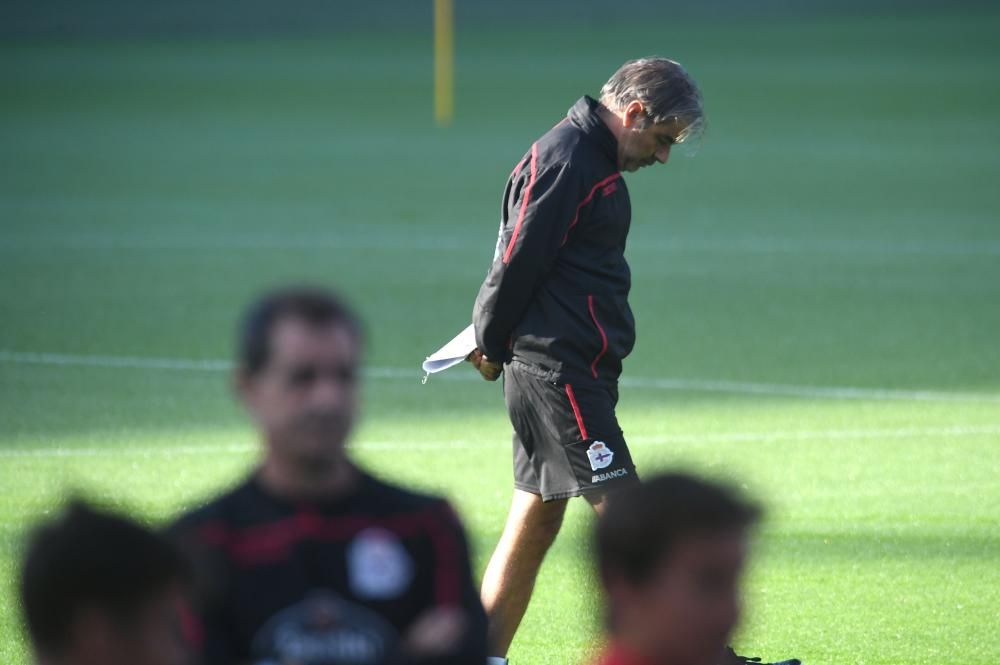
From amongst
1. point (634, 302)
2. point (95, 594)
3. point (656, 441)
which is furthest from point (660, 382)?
point (95, 594)

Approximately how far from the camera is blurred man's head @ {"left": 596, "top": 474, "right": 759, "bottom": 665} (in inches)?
116

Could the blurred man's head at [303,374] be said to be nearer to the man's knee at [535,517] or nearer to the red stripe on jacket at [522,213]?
the red stripe on jacket at [522,213]

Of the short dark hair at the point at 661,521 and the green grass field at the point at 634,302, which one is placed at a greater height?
the short dark hair at the point at 661,521

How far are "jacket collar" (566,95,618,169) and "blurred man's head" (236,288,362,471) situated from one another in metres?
2.85

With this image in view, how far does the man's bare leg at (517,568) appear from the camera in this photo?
19.9 ft

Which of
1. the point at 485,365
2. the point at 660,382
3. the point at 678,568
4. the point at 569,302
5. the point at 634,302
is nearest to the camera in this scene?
the point at 678,568

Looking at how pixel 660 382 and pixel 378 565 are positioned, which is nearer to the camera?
pixel 378 565

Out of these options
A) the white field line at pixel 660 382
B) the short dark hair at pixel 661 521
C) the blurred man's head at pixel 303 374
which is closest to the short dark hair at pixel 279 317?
the blurred man's head at pixel 303 374

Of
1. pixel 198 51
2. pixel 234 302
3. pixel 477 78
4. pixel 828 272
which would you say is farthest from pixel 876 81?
pixel 234 302

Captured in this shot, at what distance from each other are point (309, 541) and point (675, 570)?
2.25 ft

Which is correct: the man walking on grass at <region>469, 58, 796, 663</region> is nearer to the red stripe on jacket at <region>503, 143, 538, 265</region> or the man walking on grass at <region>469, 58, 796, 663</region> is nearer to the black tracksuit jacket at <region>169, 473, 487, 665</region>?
the red stripe on jacket at <region>503, 143, 538, 265</region>

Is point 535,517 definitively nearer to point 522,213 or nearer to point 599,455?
point 599,455

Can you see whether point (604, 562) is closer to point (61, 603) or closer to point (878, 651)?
point (61, 603)

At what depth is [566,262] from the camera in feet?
19.6
